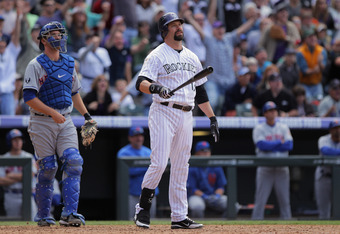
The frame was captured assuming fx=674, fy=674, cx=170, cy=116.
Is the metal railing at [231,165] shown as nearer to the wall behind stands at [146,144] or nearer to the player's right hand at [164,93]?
the wall behind stands at [146,144]

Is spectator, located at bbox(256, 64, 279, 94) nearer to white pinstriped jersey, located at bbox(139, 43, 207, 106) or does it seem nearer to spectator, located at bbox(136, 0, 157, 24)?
spectator, located at bbox(136, 0, 157, 24)

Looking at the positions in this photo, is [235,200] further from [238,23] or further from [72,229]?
[238,23]

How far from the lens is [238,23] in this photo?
43.8 feet

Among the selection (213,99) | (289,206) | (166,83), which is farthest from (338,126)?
(166,83)

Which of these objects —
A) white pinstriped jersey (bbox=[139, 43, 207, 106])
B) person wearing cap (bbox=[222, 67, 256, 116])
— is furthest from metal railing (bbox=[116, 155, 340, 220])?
white pinstriped jersey (bbox=[139, 43, 207, 106])

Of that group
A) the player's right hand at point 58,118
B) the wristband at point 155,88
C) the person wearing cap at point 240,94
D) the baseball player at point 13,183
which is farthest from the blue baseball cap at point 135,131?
the wristband at point 155,88

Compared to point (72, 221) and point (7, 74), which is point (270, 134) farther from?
point (72, 221)

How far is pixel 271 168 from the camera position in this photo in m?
9.30

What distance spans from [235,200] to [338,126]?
191 cm

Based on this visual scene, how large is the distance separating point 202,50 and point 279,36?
1713 mm

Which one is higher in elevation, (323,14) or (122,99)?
(323,14)

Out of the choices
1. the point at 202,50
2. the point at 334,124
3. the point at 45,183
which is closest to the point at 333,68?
the point at 202,50

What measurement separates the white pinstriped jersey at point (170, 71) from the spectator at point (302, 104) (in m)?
5.08

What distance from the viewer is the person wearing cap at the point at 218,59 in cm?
1105
